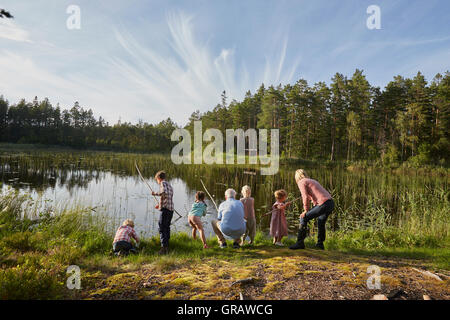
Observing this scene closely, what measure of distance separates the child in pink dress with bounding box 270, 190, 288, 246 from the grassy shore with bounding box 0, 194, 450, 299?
358 millimetres

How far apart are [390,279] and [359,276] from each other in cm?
39

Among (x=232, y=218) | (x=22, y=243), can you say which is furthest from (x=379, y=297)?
(x=22, y=243)

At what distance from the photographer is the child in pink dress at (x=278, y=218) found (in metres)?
5.51

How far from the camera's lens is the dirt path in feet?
9.93

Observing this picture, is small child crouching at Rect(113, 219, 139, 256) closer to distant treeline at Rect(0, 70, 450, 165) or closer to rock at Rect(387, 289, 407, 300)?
rock at Rect(387, 289, 407, 300)

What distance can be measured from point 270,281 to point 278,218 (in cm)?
231

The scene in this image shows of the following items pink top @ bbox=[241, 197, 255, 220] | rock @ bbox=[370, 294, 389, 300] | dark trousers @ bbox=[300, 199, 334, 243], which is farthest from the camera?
pink top @ bbox=[241, 197, 255, 220]

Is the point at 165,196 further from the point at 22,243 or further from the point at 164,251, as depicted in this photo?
the point at 22,243

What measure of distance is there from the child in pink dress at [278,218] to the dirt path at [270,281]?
125 centimetres

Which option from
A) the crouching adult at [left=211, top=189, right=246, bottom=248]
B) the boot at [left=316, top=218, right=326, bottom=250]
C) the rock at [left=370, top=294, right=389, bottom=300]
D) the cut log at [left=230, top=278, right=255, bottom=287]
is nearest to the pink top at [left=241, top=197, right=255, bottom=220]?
the crouching adult at [left=211, top=189, right=246, bottom=248]

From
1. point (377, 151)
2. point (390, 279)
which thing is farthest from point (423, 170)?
point (390, 279)

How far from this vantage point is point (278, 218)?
5625 mm

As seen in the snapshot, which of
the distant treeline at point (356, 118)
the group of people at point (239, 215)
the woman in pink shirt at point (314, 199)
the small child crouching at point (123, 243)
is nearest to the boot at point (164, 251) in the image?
the group of people at point (239, 215)
